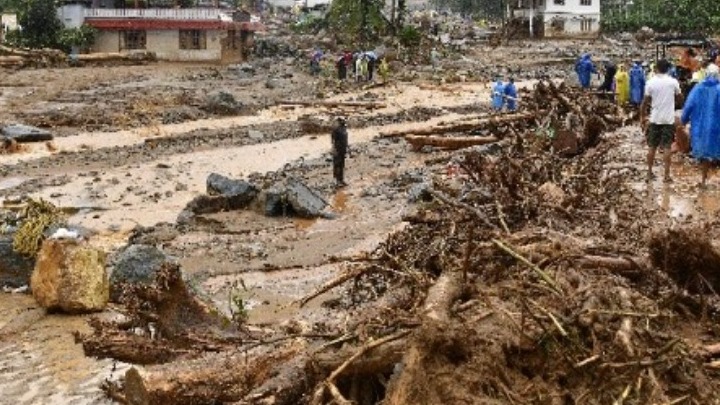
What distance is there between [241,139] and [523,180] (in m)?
14.9

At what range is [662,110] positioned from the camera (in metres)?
9.63

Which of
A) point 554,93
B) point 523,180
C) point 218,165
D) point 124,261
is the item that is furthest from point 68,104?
point 523,180

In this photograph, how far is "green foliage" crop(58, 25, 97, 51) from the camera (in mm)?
39719

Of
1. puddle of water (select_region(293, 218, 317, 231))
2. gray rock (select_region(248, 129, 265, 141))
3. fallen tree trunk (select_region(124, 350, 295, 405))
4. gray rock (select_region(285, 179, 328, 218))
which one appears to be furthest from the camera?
gray rock (select_region(248, 129, 265, 141))

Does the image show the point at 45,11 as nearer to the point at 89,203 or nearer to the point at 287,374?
the point at 89,203

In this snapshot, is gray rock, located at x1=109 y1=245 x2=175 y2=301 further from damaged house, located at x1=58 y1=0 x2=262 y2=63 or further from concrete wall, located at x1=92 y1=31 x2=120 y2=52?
concrete wall, located at x1=92 y1=31 x2=120 y2=52

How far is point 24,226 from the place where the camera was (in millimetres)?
10805

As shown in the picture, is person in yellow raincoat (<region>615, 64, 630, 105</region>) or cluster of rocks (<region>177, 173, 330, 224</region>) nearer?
cluster of rocks (<region>177, 173, 330, 224</region>)

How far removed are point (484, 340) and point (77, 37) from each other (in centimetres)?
3921

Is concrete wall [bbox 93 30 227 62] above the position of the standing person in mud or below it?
above

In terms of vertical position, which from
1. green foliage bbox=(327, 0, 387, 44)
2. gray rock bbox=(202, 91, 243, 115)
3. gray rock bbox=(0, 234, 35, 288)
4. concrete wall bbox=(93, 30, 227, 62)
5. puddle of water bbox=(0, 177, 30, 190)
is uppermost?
green foliage bbox=(327, 0, 387, 44)

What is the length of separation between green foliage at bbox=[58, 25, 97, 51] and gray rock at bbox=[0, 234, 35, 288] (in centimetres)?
3176

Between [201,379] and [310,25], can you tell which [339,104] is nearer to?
[201,379]

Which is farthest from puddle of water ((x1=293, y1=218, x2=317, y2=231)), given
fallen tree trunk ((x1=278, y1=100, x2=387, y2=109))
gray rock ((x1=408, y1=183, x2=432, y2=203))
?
fallen tree trunk ((x1=278, y1=100, x2=387, y2=109))
